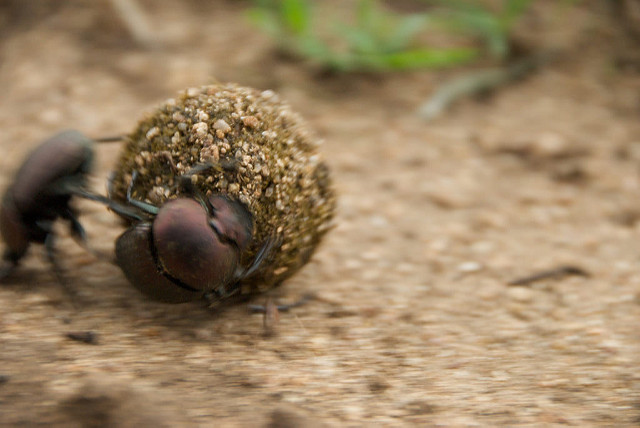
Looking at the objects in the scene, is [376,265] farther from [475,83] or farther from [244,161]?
[475,83]

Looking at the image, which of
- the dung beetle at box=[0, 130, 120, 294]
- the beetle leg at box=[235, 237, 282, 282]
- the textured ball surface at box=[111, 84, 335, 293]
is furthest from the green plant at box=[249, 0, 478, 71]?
the beetle leg at box=[235, 237, 282, 282]

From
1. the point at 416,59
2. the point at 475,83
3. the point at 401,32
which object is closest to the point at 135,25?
the point at 401,32

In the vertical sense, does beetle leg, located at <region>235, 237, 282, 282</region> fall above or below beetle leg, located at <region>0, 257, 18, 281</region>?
above

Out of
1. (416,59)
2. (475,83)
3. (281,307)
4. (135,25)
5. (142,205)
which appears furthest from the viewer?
(135,25)

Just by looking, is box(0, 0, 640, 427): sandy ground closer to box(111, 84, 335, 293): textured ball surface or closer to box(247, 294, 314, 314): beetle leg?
box(247, 294, 314, 314): beetle leg

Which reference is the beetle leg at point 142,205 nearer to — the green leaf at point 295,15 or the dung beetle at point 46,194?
the dung beetle at point 46,194

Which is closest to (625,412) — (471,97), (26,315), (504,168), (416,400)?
(416,400)

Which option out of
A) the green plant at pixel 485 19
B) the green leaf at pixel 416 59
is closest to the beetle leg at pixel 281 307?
the green leaf at pixel 416 59
